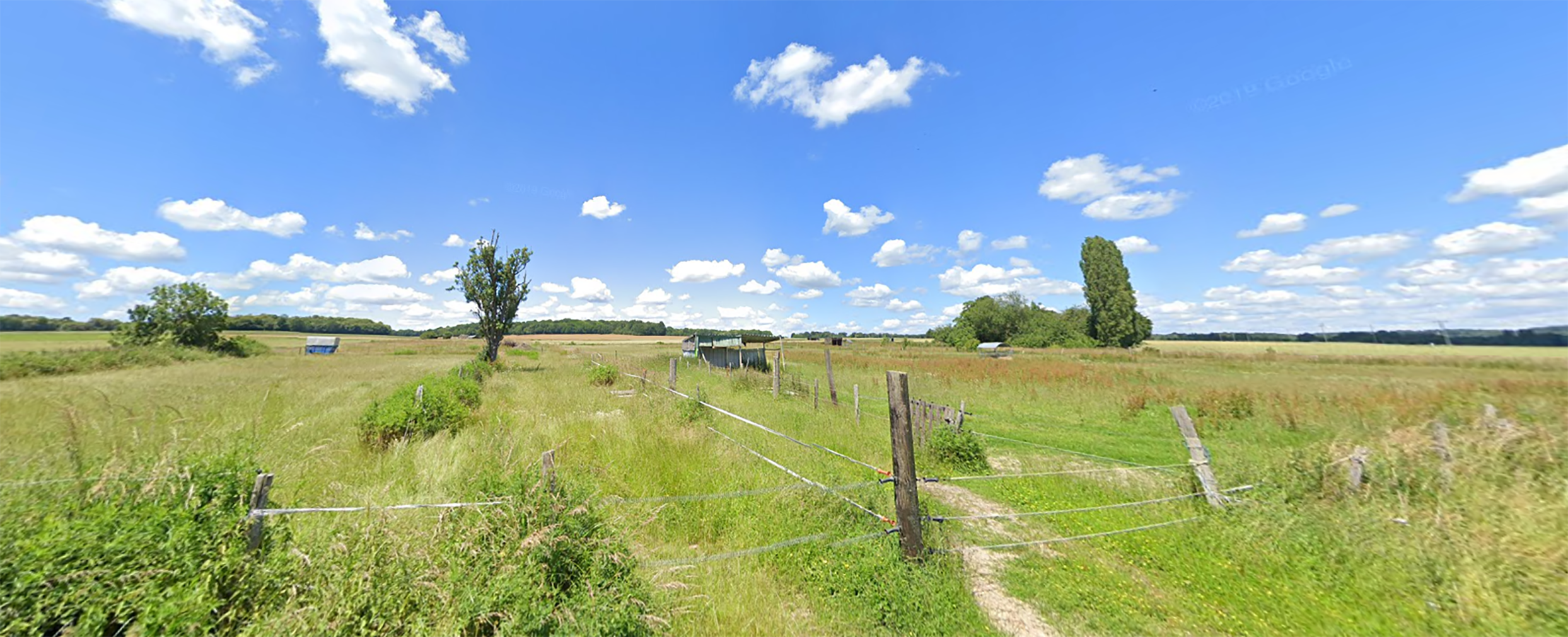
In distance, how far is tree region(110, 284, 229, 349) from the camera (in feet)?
114

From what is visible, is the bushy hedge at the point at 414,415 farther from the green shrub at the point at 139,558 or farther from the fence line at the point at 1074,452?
the fence line at the point at 1074,452

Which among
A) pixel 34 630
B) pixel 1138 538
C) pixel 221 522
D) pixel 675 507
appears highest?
pixel 221 522

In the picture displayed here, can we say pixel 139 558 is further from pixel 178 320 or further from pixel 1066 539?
pixel 178 320

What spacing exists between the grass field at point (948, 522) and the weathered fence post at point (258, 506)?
174 millimetres

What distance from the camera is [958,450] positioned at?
331 inches

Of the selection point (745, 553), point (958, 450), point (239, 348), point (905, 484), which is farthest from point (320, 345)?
point (905, 484)

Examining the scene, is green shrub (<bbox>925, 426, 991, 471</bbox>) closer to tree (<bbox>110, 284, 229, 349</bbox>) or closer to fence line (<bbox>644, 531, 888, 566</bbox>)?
fence line (<bbox>644, 531, 888, 566</bbox>)

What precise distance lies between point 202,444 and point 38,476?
0.92 meters

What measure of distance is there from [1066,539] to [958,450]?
326cm

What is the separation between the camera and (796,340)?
6819 cm

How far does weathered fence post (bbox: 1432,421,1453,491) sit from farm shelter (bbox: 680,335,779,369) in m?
24.6

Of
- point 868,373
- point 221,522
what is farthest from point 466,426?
point 868,373

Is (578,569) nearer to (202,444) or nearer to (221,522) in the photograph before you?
(221,522)

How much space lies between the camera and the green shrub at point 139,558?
7.60 feet
